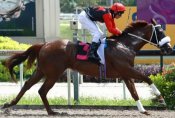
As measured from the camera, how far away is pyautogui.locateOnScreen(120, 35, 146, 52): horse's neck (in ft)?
33.8

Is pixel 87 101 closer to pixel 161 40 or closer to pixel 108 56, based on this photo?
pixel 108 56

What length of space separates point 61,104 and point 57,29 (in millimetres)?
12677

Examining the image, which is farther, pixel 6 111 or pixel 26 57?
pixel 26 57

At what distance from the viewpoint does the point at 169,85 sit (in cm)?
1111

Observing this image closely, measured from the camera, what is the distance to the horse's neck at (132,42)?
10312mm

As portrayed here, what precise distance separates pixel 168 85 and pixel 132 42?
1.34m

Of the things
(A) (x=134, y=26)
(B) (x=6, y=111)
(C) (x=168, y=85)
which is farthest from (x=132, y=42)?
(B) (x=6, y=111)

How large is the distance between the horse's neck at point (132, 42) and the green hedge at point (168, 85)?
120cm

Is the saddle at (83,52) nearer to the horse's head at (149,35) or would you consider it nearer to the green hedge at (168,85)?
the horse's head at (149,35)

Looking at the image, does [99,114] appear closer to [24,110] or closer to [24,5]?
[24,110]

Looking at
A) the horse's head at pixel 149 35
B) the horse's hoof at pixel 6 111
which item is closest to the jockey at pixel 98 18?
the horse's head at pixel 149 35

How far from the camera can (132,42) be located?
1034 cm

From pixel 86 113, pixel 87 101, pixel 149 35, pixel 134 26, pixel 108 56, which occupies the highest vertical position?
pixel 134 26

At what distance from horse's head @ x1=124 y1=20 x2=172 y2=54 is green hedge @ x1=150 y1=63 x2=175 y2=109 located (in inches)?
38.9
